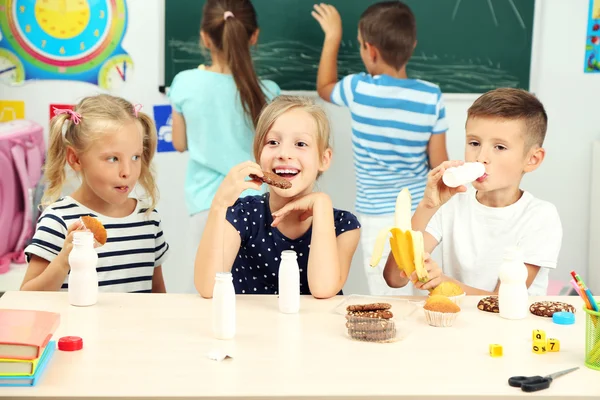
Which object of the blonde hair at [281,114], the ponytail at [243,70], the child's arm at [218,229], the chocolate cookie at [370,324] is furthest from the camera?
the ponytail at [243,70]

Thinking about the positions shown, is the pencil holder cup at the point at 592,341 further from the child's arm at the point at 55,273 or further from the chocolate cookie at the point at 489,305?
the child's arm at the point at 55,273

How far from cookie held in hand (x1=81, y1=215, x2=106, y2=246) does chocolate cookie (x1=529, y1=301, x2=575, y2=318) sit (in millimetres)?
→ 1073

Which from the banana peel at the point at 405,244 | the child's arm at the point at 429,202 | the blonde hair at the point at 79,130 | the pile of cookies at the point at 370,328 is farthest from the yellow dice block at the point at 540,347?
the blonde hair at the point at 79,130

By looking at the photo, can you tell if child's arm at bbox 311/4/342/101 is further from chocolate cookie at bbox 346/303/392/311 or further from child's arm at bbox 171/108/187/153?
chocolate cookie at bbox 346/303/392/311

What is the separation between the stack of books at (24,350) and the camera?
4.21 feet

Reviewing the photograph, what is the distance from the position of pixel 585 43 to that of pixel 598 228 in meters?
0.90

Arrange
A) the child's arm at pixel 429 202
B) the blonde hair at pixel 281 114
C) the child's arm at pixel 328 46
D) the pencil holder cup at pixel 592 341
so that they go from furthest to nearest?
the child's arm at pixel 328 46 → the blonde hair at pixel 281 114 → the child's arm at pixel 429 202 → the pencil holder cup at pixel 592 341

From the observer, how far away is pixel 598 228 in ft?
12.5

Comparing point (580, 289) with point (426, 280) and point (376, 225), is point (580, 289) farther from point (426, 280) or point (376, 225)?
point (376, 225)

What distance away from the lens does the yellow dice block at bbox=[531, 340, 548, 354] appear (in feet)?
4.92

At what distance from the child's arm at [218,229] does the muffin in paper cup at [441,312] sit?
51 cm

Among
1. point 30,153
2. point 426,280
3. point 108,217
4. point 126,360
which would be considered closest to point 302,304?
point 426,280

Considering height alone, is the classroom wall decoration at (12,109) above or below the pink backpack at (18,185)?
above

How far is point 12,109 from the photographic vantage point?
372 cm
